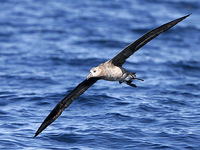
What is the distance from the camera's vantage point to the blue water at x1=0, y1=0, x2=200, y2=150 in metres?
10.5

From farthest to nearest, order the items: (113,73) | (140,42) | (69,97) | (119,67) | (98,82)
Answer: (98,82) → (69,97) → (119,67) → (113,73) → (140,42)

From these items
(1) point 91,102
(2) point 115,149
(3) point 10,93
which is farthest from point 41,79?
(2) point 115,149

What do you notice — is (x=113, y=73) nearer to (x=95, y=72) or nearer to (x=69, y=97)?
(x=95, y=72)

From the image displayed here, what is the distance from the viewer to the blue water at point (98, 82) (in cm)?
1051

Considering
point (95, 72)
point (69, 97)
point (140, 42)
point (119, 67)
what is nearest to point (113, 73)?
point (119, 67)

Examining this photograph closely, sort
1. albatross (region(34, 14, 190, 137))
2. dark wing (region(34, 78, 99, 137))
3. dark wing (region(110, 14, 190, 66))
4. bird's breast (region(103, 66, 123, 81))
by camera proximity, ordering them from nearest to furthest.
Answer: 1. dark wing (region(110, 14, 190, 66))
2. albatross (region(34, 14, 190, 137))
3. bird's breast (region(103, 66, 123, 81))
4. dark wing (region(34, 78, 99, 137))

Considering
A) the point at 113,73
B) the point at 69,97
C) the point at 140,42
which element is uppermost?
the point at 140,42

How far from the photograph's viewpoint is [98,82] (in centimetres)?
1580

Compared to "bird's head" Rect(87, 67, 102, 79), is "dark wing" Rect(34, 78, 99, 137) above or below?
below

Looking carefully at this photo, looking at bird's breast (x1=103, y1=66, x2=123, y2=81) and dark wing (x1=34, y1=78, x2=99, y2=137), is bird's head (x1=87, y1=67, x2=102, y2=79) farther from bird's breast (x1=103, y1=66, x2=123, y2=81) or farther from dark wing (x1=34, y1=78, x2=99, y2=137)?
dark wing (x1=34, y1=78, x2=99, y2=137)

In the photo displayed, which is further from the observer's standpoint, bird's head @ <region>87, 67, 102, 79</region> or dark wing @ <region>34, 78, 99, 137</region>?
dark wing @ <region>34, 78, 99, 137</region>

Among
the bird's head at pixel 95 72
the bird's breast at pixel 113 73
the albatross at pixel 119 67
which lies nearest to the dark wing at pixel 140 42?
the albatross at pixel 119 67

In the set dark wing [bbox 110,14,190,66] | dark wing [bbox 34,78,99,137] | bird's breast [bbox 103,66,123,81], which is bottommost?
dark wing [bbox 34,78,99,137]

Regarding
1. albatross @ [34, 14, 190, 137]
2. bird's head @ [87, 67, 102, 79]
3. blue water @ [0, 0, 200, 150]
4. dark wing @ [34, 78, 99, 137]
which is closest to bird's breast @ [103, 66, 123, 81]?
albatross @ [34, 14, 190, 137]
